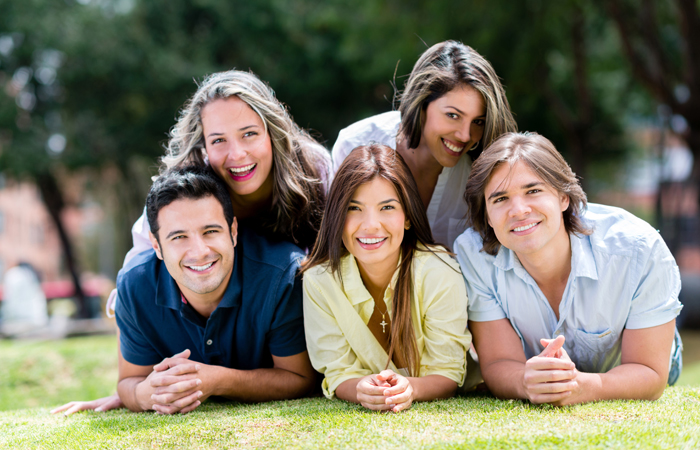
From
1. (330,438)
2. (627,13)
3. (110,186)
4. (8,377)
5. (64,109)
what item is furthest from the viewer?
(110,186)

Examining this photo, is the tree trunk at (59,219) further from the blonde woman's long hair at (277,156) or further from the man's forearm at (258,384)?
the man's forearm at (258,384)

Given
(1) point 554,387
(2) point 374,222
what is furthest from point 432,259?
(1) point 554,387

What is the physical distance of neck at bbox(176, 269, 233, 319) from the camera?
3.53 meters

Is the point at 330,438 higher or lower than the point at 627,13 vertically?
lower

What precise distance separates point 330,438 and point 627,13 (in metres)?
10.3

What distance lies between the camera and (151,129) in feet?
47.2

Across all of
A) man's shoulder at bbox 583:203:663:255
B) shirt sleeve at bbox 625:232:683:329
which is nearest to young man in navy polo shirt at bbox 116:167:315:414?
man's shoulder at bbox 583:203:663:255

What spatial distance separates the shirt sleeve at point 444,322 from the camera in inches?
128

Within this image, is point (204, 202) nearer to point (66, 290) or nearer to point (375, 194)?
point (375, 194)

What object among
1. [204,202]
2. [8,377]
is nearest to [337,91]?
[8,377]

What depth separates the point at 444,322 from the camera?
3238mm

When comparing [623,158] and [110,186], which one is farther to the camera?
[110,186]

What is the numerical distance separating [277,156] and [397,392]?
1803 mm

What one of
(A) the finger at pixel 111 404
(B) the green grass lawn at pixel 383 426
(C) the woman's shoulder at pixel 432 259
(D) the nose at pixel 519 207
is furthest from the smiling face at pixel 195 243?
(D) the nose at pixel 519 207
